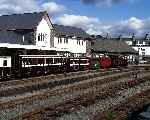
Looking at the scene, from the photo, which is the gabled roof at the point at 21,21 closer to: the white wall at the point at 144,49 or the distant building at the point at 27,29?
the distant building at the point at 27,29

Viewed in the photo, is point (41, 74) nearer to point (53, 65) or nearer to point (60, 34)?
point (53, 65)

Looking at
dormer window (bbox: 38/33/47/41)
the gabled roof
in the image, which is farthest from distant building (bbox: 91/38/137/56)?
the gabled roof

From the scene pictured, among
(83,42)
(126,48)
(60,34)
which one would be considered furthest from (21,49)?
(126,48)

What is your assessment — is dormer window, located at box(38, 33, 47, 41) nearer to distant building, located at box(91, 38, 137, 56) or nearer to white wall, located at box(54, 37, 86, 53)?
white wall, located at box(54, 37, 86, 53)

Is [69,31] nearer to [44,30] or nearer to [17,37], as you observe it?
[44,30]

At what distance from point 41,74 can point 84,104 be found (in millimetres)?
18452

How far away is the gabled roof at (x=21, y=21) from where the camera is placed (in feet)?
187

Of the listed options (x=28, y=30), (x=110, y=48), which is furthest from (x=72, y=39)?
(x=110, y=48)

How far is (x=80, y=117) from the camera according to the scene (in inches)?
498

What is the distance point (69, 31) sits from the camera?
230ft

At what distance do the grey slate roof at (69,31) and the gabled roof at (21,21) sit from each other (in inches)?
282

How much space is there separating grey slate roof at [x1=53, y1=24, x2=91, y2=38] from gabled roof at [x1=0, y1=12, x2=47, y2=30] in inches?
282

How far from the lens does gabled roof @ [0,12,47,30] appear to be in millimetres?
57125

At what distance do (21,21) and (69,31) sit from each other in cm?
1342
